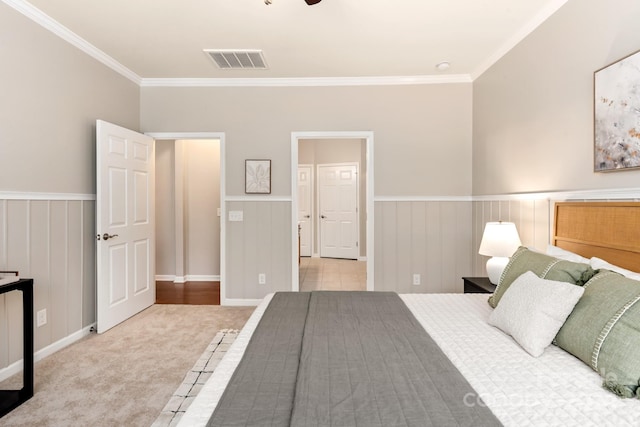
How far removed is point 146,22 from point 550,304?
3.23m

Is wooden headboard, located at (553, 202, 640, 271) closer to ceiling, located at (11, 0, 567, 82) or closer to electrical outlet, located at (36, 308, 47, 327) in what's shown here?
ceiling, located at (11, 0, 567, 82)

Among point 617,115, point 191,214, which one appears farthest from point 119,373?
point 617,115

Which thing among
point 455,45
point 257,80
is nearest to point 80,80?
point 257,80

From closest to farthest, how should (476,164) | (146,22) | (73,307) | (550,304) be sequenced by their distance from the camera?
(550,304) < (146,22) < (73,307) < (476,164)

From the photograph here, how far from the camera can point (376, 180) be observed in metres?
3.90

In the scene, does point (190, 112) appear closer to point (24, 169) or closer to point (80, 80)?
point (80, 80)

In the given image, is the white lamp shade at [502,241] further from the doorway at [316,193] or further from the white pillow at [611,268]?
the doorway at [316,193]

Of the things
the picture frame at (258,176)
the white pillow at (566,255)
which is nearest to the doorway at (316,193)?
the picture frame at (258,176)

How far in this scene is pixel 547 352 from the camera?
135 cm

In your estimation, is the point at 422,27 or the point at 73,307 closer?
the point at 422,27

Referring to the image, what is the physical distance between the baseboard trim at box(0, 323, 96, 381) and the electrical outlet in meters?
0.20

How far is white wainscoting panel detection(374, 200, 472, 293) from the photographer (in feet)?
12.7

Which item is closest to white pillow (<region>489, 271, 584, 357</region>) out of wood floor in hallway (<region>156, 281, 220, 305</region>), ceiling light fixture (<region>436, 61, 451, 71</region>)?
ceiling light fixture (<region>436, 61, 451, 71</region>)

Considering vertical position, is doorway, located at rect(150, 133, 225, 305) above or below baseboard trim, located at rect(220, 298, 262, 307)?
above
